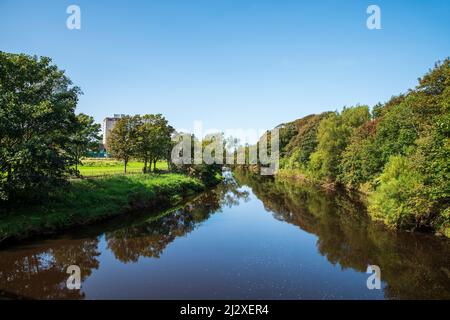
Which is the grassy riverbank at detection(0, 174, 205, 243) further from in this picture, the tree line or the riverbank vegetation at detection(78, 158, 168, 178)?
the tree line

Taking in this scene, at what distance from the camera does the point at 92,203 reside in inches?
1119

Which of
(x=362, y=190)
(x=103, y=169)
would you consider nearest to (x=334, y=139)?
(x=362, y=190)

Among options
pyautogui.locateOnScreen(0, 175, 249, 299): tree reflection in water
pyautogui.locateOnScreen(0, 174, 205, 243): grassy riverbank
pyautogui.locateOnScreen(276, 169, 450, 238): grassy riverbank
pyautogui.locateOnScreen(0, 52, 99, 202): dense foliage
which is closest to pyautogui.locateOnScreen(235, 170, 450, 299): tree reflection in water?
pyautogui.locateOnScreen(276, 169, 450, 238): grassy riverbank

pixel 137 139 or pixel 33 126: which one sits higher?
pixel 137 139

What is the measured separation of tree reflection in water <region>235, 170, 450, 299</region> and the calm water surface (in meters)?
0.06

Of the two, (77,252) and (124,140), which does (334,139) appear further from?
(77,252)

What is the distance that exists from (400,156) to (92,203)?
89.4 ft

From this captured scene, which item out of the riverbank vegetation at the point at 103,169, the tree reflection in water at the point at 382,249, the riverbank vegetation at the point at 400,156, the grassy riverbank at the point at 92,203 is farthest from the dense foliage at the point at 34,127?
the riverbank vegetation at the point at 400,156

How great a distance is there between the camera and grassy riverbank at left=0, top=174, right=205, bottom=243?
2141 cm

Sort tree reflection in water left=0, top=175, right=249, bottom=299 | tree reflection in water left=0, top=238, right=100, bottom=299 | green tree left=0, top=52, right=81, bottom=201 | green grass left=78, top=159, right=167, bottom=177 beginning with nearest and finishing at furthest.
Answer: tree reflection in water left=0, top=238, right=100, bottom=299 < tree reflection in water left=0, top=175, right=249, bottom=299 < green tree left=0, top=52, right=81, bottom=201 < green grass left=78, top=159, right=167, bottom=177

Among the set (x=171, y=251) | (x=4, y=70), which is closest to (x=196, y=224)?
(x=171, y=251)

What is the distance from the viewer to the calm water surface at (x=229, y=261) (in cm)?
1479
